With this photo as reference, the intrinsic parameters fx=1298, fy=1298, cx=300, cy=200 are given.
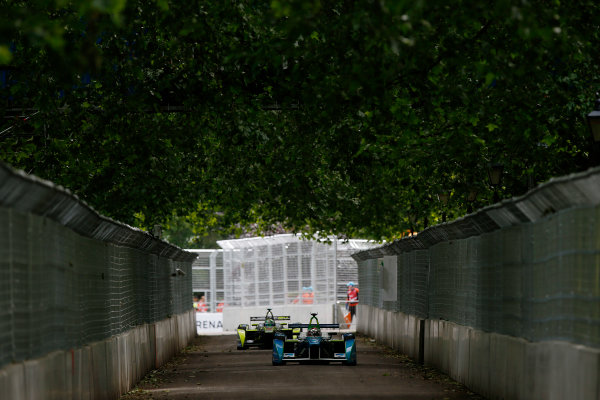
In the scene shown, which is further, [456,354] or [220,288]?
[220,288]

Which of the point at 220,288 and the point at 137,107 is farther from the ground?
the point at 137,107

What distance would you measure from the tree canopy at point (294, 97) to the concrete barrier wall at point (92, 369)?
240cm

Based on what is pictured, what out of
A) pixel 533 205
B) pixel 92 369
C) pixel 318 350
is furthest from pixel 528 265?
pixel 318 350

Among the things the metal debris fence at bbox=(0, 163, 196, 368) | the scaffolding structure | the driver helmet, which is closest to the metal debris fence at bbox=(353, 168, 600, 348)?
the driver helmet

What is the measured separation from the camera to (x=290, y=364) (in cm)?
2522

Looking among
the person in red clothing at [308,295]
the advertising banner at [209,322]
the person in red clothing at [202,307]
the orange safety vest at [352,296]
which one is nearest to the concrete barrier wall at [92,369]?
the orange safety vest at [352,296]

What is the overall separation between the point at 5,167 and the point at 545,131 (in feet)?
53.7

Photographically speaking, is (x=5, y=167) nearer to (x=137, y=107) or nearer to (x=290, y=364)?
(x=137, y=107)

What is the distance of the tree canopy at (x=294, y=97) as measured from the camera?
1475 cm

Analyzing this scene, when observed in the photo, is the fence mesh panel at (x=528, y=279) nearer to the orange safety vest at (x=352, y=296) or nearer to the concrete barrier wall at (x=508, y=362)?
the concrete barrier wall at (x=508, y=362)

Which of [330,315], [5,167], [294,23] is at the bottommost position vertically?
[330,315]

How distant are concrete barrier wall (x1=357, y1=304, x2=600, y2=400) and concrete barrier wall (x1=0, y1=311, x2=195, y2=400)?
4318mm

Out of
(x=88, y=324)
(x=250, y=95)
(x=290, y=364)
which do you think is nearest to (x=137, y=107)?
(x=250, y=95)

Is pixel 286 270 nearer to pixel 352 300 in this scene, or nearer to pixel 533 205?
pixel 352 300
